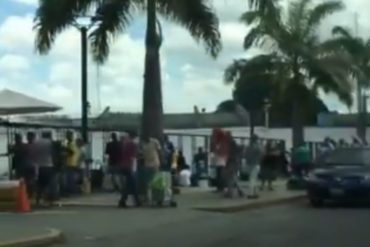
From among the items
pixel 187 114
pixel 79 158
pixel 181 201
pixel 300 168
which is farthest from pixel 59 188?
pixel 187 114

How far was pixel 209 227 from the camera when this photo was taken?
18500 mm

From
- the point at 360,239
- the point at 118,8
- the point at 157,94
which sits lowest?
the point at 360,239

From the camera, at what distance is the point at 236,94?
43.9m

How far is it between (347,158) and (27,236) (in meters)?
12.3

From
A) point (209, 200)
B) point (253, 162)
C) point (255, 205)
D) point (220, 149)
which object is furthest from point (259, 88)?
point (255, 205)

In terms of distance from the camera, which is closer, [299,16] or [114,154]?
[114,154]

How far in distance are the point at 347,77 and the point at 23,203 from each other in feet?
73.4

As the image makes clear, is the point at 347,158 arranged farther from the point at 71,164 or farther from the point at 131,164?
the point at 71,164

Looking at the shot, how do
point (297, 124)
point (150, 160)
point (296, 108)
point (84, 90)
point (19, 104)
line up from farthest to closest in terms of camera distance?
point (297, 124) → point (296, 108) → point (84, 90) → point (19, 104) → point (150, 160)

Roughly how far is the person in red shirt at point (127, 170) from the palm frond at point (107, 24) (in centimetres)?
511

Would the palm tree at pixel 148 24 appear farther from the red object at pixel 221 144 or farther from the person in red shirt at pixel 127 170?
the person in red shirt at pixel 127 170

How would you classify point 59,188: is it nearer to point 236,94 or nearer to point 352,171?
point 352,171

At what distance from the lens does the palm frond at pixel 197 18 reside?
85.4 ft

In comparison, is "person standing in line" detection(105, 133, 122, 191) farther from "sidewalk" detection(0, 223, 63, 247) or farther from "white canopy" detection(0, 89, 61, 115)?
"sidewalk" detection(0, 223, 63, 247)
